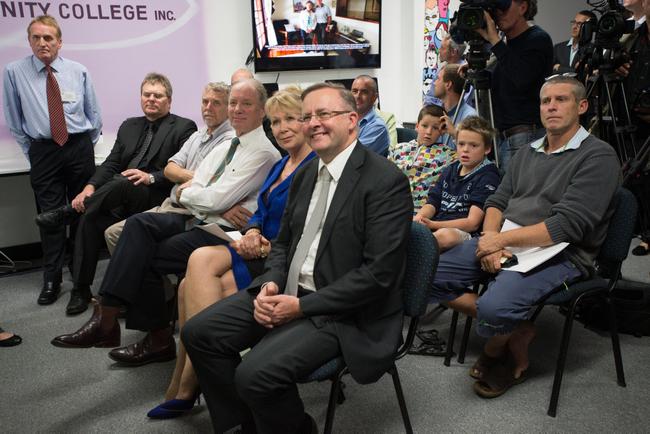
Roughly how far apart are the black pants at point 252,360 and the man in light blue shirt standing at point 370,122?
65.6 inches

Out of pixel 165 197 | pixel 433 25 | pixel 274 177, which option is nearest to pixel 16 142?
pixel 165 197

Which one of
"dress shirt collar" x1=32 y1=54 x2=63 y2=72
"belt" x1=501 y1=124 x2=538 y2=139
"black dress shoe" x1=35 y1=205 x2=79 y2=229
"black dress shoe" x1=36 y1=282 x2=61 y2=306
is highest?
"dress shirt collar" x1=32 y1=54 x2=63 y2=72

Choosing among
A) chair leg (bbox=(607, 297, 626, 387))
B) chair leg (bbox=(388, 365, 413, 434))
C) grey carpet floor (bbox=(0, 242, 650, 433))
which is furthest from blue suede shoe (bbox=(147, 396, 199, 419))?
chair leg (bbox=(607, 297, 626, 387))

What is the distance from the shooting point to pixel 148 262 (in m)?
2.49

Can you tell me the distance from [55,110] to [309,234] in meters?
2.59

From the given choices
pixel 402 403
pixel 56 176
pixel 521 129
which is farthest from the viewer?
pixel 56 176

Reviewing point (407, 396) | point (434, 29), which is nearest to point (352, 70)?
point (434, 29)

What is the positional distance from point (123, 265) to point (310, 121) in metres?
1.15

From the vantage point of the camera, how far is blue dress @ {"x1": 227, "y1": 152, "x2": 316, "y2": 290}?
2205mm

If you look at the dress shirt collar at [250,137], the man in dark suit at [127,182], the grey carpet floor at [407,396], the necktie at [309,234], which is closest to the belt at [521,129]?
the grey carpet floor at [407,396]

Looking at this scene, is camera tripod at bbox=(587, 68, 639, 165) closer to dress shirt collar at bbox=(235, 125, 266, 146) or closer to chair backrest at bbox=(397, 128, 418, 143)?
chair backrest at bbox=(397, 128, 418, 143)

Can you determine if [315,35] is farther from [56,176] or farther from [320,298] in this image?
[320,298]

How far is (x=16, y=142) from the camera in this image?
3.98m

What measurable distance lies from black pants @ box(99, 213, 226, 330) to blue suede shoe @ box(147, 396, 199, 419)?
0.51 m
